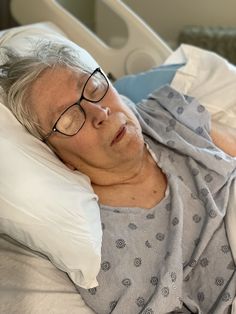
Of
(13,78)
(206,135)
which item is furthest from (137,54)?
(13,78)

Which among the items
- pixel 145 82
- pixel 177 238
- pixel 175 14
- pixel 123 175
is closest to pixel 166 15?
pixel 175 14

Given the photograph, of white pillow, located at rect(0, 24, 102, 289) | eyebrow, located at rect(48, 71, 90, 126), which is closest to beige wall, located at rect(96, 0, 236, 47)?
eyebrow, located at rect(48, 71, 90, 126)

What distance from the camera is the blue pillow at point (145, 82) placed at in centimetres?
153

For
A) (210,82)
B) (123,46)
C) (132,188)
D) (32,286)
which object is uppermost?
(210,82)

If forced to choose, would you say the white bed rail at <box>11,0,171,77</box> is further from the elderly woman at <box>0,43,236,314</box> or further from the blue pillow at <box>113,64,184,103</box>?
the elderly woman at <box>0,43,236,314</box>

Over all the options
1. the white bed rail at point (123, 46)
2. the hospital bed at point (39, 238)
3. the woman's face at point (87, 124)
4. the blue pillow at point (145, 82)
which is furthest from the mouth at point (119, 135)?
the white bed rail at point (123, 46)

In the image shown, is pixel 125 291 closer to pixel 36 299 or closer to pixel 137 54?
pixel 36 299

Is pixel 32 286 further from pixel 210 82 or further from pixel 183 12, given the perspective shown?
pixel 183 12

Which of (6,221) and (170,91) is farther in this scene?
(170,91)

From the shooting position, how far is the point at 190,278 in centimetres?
114

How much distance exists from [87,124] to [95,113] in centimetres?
3

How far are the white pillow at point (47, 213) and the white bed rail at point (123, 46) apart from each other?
80 cm

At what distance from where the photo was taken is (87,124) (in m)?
1.12

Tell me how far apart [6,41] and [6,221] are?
637mm
